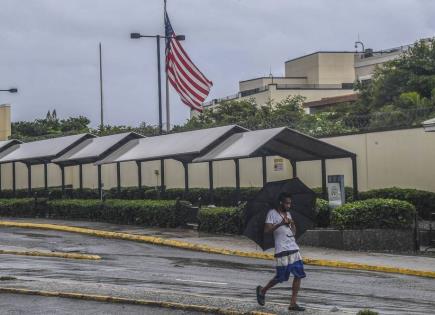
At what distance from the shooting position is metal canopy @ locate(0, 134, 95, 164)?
45.9 metres

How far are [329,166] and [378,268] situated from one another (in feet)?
53.2

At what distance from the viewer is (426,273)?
810 inches

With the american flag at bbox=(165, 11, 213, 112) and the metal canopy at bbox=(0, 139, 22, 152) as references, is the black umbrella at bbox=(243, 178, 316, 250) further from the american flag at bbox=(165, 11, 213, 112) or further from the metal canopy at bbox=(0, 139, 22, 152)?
the metal canopy at bbox=(0, 139, 22, 152)

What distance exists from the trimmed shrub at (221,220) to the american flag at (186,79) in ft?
34.8

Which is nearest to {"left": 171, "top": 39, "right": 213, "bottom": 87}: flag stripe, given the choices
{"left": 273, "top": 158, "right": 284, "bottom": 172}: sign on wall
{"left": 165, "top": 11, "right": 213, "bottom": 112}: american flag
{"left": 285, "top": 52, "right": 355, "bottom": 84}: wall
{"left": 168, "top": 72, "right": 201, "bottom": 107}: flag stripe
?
{"left": 165, "top": 11, "right": 213, "bottom": 112}: american flag

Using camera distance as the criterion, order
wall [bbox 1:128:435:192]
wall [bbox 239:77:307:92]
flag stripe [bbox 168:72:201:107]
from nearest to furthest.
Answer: wall [bbox 1:128:435:192]
flag stripe [bbox 168:72:201:107]
wall [bbox 239:77:307:92]

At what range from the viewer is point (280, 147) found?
3152 cm

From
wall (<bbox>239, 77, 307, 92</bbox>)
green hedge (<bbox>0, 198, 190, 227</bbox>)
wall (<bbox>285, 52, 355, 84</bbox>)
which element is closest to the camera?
green hedge (<bbox>0, 198, 190, 227</bbox>)

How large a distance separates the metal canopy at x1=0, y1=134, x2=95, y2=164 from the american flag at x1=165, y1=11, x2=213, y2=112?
21.4ft

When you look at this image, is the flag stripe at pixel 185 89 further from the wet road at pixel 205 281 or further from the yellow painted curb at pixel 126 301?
the yellow painted curb at pixel 126 301

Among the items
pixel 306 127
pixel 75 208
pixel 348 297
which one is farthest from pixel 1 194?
pixel 348 297

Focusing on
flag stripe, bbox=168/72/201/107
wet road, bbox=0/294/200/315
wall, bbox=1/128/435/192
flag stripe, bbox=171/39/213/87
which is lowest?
wet road, bbox=0/294/200/315

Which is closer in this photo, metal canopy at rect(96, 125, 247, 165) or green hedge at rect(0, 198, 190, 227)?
green hedge at rect(0, 198, 190, 227)

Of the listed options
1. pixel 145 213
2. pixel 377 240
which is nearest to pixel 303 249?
pixel 377 240
